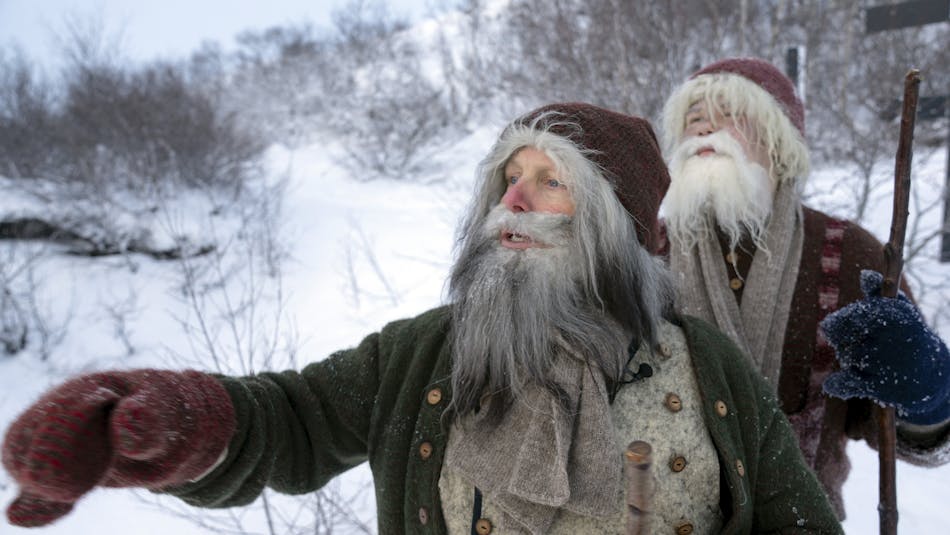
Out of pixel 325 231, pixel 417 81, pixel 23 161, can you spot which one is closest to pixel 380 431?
pixel 325 231

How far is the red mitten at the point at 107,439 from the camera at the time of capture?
76cm

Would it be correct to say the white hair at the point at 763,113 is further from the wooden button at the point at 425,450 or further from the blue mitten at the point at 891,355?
the wooden button at the point at 425,450

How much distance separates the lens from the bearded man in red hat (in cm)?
146

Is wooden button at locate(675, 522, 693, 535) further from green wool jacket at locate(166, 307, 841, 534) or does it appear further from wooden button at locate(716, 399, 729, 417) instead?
wooden button at locate(716, 399, 729, 417)

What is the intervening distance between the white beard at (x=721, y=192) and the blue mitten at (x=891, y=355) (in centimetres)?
39

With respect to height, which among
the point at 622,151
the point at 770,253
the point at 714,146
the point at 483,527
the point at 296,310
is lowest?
the point at 483,527

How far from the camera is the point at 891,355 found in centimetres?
114

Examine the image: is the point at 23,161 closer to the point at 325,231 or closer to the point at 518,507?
the point at 325,231

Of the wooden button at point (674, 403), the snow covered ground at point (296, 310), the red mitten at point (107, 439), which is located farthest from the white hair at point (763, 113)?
the snow covered ground at point (296, 310)

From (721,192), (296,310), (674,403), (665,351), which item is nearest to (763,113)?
(721,192)

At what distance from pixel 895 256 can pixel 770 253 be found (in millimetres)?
410

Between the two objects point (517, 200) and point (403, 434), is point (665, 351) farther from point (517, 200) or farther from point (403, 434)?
point (403, 434)

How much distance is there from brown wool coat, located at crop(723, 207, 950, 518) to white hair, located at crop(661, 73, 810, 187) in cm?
25

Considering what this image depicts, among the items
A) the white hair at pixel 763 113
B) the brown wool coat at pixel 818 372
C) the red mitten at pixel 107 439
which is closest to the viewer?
the red mitten at pixel 107 439
